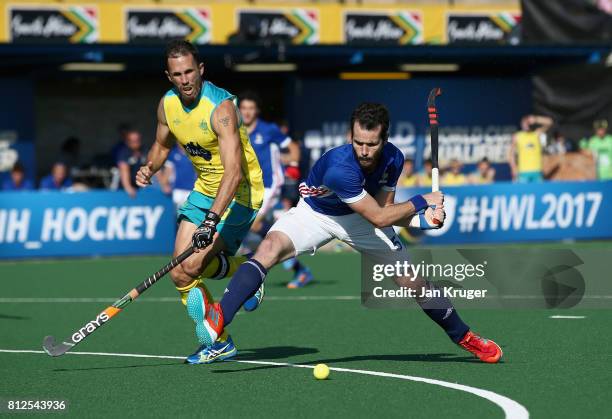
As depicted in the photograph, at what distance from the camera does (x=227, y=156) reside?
26.6 ft

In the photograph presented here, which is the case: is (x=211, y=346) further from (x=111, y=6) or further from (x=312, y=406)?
(x=111, y=6)

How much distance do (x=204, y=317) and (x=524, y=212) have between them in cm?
1284

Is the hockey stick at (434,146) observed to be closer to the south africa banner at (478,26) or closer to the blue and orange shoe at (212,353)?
the blue and orange shoe at (212,353)

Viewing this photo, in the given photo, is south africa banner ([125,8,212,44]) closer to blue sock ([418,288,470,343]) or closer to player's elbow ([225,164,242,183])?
player's elbow ([225,164,242,183])

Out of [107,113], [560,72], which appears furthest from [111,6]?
[560,72]

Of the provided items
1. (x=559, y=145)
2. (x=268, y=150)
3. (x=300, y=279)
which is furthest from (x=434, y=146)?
(x=559, y=145)

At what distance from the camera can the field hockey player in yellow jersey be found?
810cm

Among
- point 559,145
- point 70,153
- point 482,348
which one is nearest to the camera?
point 482,348

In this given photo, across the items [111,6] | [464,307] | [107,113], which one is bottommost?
[464,307]

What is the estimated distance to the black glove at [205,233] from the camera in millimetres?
7902

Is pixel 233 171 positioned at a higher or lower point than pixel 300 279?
higher

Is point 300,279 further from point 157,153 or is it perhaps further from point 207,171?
point 207,171

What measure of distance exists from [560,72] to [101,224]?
1118 centimetres

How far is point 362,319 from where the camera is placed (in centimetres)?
1093
